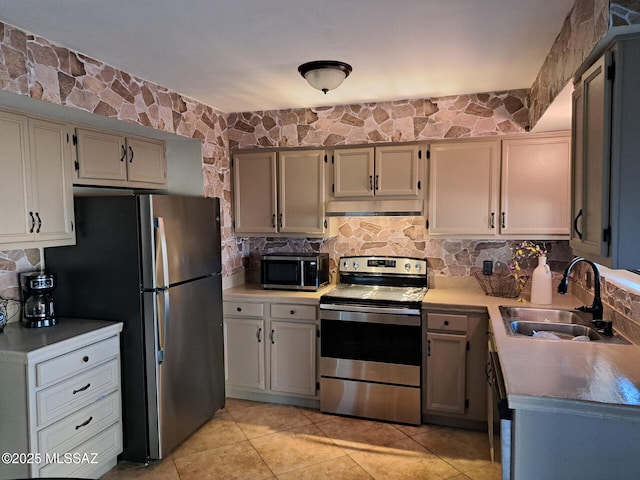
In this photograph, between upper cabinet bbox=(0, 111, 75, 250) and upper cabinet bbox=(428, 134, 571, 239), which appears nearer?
upper cabinet bbox=(0, 111, 75, 250)

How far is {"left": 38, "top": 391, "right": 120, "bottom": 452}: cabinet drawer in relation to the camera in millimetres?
2172

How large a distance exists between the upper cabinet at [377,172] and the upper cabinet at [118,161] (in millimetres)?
1404

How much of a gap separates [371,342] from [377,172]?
130 cm

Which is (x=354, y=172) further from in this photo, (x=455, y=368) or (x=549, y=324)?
(x=549, y=324)

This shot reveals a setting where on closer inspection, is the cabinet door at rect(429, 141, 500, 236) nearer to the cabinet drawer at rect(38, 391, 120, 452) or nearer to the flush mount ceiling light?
the flush mount ceiling light

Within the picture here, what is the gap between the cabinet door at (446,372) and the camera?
119 inches

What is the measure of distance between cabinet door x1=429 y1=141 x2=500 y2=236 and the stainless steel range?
0.61 m

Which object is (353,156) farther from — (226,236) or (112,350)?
(112,350)

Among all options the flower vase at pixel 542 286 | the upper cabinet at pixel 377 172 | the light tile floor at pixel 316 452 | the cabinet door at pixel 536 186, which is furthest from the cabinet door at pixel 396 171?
the light tile floor at pixel 316 452

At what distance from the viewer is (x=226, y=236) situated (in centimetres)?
379

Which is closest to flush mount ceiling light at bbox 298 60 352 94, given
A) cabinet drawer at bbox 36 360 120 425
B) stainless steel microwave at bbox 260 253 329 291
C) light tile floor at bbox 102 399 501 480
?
stainless steel microwave at bbox 260 253 329 291

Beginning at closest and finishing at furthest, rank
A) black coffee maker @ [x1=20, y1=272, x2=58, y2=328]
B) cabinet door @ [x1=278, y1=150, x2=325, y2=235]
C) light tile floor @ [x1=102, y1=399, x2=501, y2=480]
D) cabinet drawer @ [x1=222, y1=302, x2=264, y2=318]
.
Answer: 1. black coffee maker @ [x1=20, y1=272, x2=58, y2=328]
2. light tile floor @ [x1=102, y1=399, x2=501, y2=480]
3. cabinet drawer @ [x1=222, y1=302, x2=264, y2=318]
4. cabinet door @ [x1=278, y1=150, x2=325, y2=235]

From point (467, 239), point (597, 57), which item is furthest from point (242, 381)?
point (597, 57)

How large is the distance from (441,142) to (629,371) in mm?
2020
